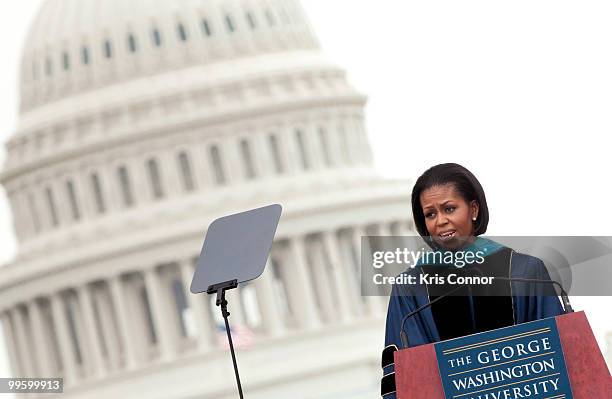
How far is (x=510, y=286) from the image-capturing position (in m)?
11.6

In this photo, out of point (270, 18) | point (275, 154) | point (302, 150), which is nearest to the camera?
point (275, 154)

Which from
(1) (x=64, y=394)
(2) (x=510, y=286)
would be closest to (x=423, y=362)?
(2) (x=510, y=286)

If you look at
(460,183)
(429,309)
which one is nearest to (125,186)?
(460,183)

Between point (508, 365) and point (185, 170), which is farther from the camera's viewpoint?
point (185, 170)

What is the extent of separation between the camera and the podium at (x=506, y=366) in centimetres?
1095

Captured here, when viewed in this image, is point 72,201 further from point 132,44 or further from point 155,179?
point 132,44

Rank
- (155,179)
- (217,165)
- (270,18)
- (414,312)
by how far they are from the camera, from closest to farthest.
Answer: (414,312) → (155,179) → (217,165) → (270,18)

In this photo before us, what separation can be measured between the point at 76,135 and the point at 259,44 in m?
9.05

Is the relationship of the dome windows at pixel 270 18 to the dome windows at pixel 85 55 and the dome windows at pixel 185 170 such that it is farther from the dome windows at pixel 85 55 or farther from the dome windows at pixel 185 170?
the dome windows at pixel 85 55

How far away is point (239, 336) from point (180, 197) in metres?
8.87

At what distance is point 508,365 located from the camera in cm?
1104

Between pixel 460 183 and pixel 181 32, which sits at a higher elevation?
pixel 181 32

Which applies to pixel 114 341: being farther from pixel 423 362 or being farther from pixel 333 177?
pixel 423 362

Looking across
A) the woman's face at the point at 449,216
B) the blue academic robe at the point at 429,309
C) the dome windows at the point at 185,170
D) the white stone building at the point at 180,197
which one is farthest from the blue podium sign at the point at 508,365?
the dome windows at the point at 185,170
